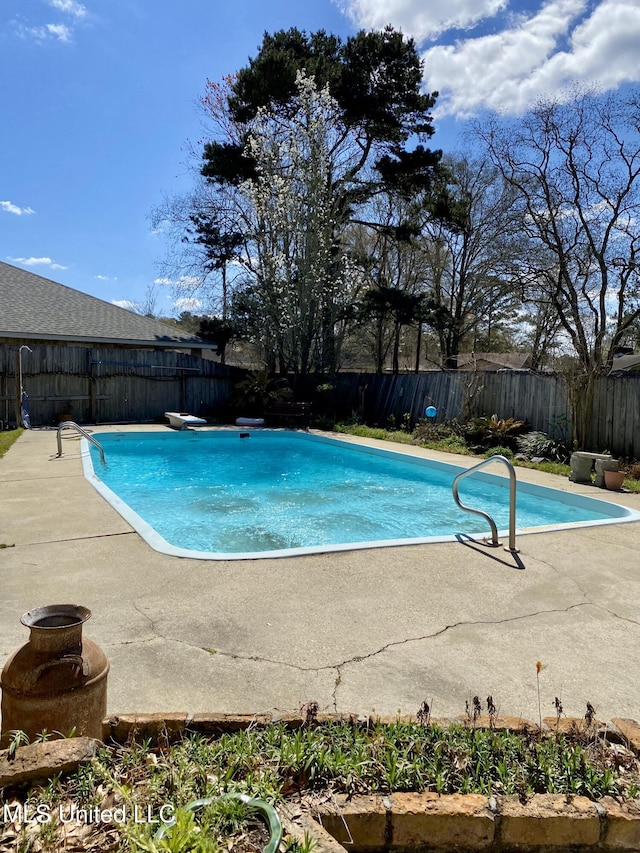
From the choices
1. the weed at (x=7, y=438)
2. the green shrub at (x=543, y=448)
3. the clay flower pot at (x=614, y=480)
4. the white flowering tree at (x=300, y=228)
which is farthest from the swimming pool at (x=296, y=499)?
the white flowering tree at (x=300, y=228)

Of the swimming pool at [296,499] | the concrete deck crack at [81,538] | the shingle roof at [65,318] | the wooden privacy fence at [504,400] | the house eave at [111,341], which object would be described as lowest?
the swimming pool at [296,499]

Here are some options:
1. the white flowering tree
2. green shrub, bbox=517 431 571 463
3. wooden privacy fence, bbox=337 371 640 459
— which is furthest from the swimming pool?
the white flowering tree

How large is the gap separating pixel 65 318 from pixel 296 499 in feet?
39.8

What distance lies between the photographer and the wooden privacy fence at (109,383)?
1414cm

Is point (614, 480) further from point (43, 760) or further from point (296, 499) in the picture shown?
point (43, 760)

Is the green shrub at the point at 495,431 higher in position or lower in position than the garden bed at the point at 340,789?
higher

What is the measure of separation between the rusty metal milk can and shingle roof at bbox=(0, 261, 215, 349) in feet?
48.9

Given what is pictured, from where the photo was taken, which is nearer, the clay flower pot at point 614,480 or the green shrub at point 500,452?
the clay flower pot at point 614,480

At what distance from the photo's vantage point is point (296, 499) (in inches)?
315

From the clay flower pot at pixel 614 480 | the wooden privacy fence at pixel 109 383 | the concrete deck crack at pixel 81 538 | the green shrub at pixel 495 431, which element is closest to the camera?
the concrete deck crack at pixel 81 538

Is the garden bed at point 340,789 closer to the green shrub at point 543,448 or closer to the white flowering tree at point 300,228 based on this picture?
the green shrub at point 543,448

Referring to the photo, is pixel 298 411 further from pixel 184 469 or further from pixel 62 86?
pixel 62 86

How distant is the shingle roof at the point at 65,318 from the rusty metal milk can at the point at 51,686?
1491cm

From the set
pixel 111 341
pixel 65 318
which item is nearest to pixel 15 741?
pixel 111 341
